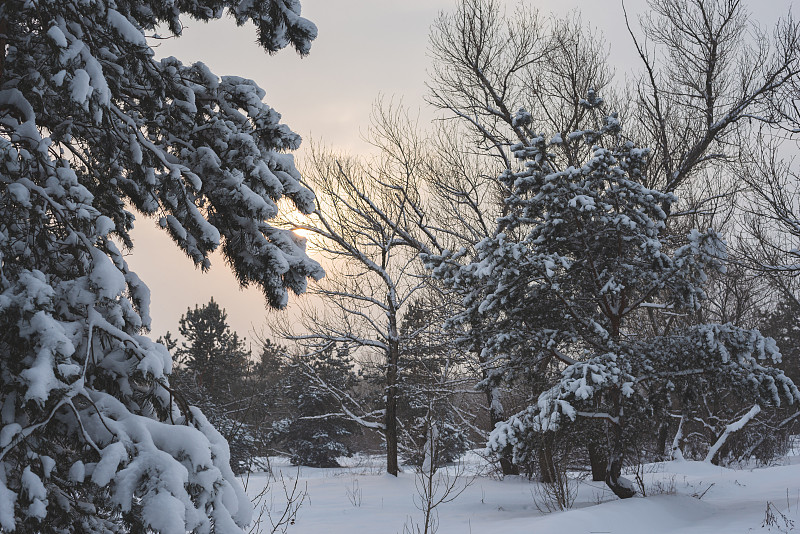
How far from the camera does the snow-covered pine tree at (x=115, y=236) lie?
2.46 meters

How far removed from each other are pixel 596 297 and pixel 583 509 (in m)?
3.20

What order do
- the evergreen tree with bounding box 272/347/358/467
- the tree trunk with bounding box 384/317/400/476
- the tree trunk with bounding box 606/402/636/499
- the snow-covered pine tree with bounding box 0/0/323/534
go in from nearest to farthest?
the snow-covered pine tree with bounding box 0/0/323/534, the tree trunk with bounding box 606/402/636/499, the tree trunk with bounding box 384/317/400/476, the evergreen tree with bounding box 272/347/358/467

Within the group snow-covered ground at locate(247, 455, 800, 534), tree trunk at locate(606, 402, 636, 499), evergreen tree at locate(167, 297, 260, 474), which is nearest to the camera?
snow-covered ground at locate(247, 455, 800, 534)

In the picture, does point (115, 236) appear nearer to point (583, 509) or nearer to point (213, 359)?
point (583, 509)

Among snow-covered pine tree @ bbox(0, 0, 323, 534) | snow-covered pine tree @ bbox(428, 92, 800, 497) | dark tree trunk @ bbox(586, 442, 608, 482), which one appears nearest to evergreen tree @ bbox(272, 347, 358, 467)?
dark tree trunk @ bbox(586, 442, 608, 482)

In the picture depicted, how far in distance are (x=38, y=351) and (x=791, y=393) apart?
8.38 metres

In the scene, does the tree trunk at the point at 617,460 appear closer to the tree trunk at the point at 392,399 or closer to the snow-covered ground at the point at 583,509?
the snow-covered ground at the point at 583,509

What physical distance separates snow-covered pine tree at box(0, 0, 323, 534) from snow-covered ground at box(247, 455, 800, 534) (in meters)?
3.46

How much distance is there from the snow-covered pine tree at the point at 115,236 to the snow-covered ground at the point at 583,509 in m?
3.46

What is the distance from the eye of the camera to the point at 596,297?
27.8 feet

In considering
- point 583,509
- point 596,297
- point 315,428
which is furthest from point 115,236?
point 315,428

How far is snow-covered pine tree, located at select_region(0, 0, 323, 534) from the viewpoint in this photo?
2.46m

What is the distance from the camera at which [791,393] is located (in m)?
7.05

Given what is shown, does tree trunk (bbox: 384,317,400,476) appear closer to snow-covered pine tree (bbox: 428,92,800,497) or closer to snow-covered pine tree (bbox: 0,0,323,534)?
snow-covered pine tree (bbox: 428,92,800,497)
